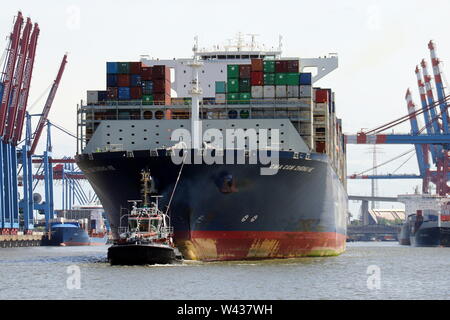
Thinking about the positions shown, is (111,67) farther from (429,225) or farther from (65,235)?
(429,225)

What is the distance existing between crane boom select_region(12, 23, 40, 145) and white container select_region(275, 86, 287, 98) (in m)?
60.2

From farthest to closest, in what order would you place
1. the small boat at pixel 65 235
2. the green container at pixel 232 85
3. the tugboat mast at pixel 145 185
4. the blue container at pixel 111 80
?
the small boat at pixel 65 235 < the blue container at pixel 111 80 < the green container at pixel 232 85 < the tugboat mast at pixel 145 185

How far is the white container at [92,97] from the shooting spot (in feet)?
194

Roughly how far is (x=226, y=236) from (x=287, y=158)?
17.6 ft

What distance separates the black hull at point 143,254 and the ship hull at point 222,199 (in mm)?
3314

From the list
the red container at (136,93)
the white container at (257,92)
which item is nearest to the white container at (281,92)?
the white container at (257,92)

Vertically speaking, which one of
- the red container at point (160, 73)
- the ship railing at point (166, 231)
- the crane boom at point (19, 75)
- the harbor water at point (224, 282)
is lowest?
the harbor water at point (224, 282)

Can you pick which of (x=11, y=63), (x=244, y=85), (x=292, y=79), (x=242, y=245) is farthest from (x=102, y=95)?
(x=11, y=63)

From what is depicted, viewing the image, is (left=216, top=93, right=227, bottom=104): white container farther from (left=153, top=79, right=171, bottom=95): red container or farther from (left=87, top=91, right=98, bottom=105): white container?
(left=87, top=91, right=98, bottom=105): white container

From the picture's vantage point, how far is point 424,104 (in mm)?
160250

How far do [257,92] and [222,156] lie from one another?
343 inches

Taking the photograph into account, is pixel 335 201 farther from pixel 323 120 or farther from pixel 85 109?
pixel 85 109

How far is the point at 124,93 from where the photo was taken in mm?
58469

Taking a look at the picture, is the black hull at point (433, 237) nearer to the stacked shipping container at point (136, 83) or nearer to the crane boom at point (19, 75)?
the crane boom at point (19, 75)
